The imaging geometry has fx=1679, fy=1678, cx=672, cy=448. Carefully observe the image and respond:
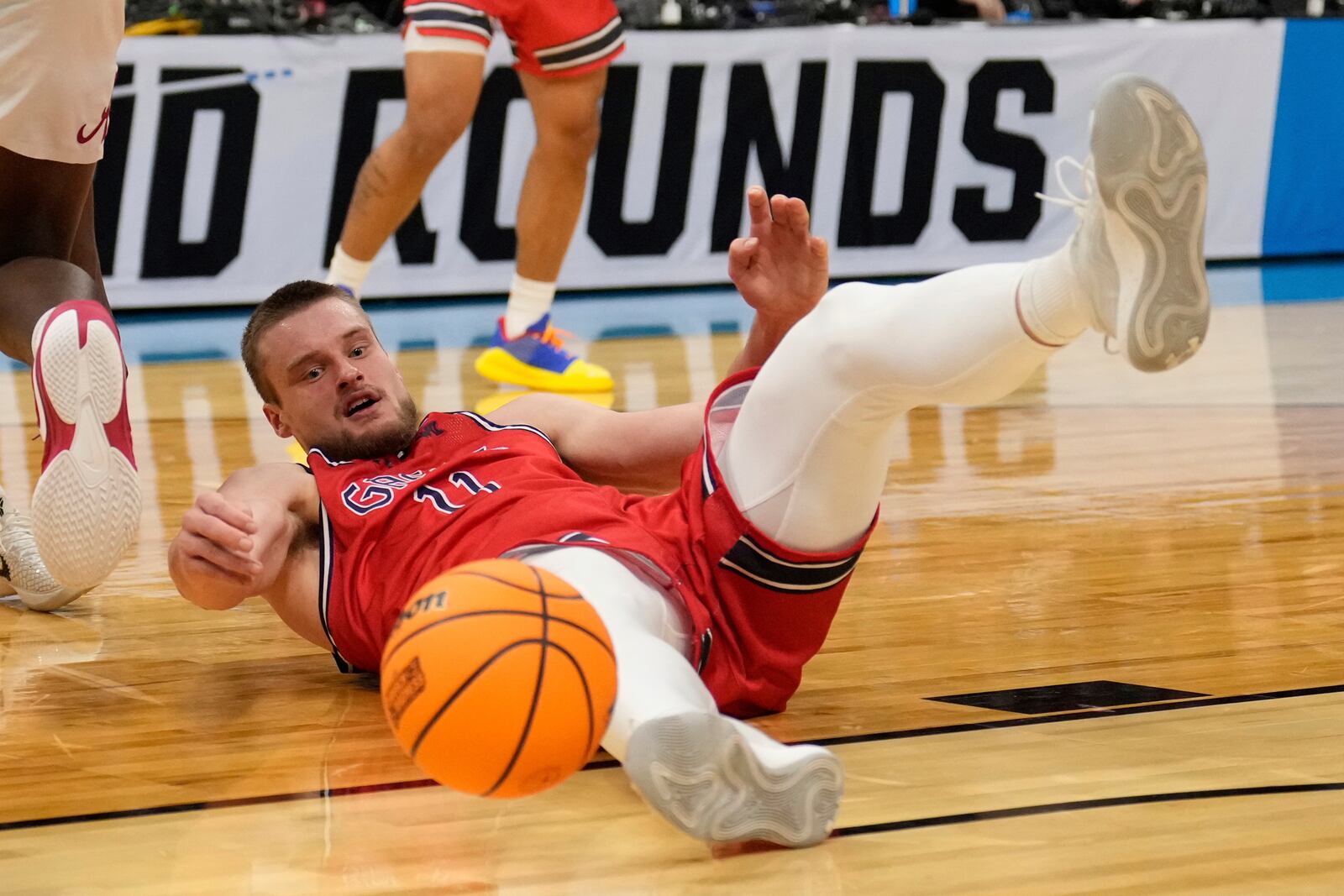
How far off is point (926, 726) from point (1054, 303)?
0.67 m

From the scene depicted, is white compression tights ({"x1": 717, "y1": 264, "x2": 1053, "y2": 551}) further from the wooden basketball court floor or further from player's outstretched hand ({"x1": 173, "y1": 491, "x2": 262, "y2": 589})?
player's outstretched hand ({"x1": 173, "y1": 491, "x2": 262, "y2": 589})

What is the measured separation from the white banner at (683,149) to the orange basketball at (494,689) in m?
7.35

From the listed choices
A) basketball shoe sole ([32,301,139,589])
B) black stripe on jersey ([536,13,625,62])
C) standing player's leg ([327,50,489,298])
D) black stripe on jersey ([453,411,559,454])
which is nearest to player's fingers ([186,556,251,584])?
basketball shoe sole ([32,301,139,589])

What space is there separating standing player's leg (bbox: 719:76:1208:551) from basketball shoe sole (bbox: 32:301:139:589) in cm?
102

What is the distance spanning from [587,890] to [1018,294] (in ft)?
2.61

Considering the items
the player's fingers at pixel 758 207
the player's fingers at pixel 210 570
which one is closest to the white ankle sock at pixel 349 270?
the player's fingers at pixel 210 570

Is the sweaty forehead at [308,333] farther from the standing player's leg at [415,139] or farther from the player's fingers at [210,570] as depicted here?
the standing player's leg at [415,139]

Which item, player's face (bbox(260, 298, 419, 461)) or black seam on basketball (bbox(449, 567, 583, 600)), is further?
player's face (bbox(260, 298, 419, 461))

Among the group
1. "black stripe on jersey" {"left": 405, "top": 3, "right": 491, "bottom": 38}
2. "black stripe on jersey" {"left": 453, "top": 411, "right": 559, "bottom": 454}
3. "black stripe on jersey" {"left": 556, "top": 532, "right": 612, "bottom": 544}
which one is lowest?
"black stripe on jersey" {"left": 405, "top": 3, "right": 491, "bottom": 38}

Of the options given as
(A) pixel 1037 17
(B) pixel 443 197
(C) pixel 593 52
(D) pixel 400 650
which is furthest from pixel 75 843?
(A) pixel 1037 17

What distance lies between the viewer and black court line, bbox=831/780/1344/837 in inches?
72.1

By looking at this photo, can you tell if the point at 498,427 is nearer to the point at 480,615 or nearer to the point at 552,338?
the point at 480,615

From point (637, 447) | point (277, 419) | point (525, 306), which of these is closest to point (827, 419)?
point (637, 447)

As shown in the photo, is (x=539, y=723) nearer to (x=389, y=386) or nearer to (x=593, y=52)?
(x=389, y=386)
